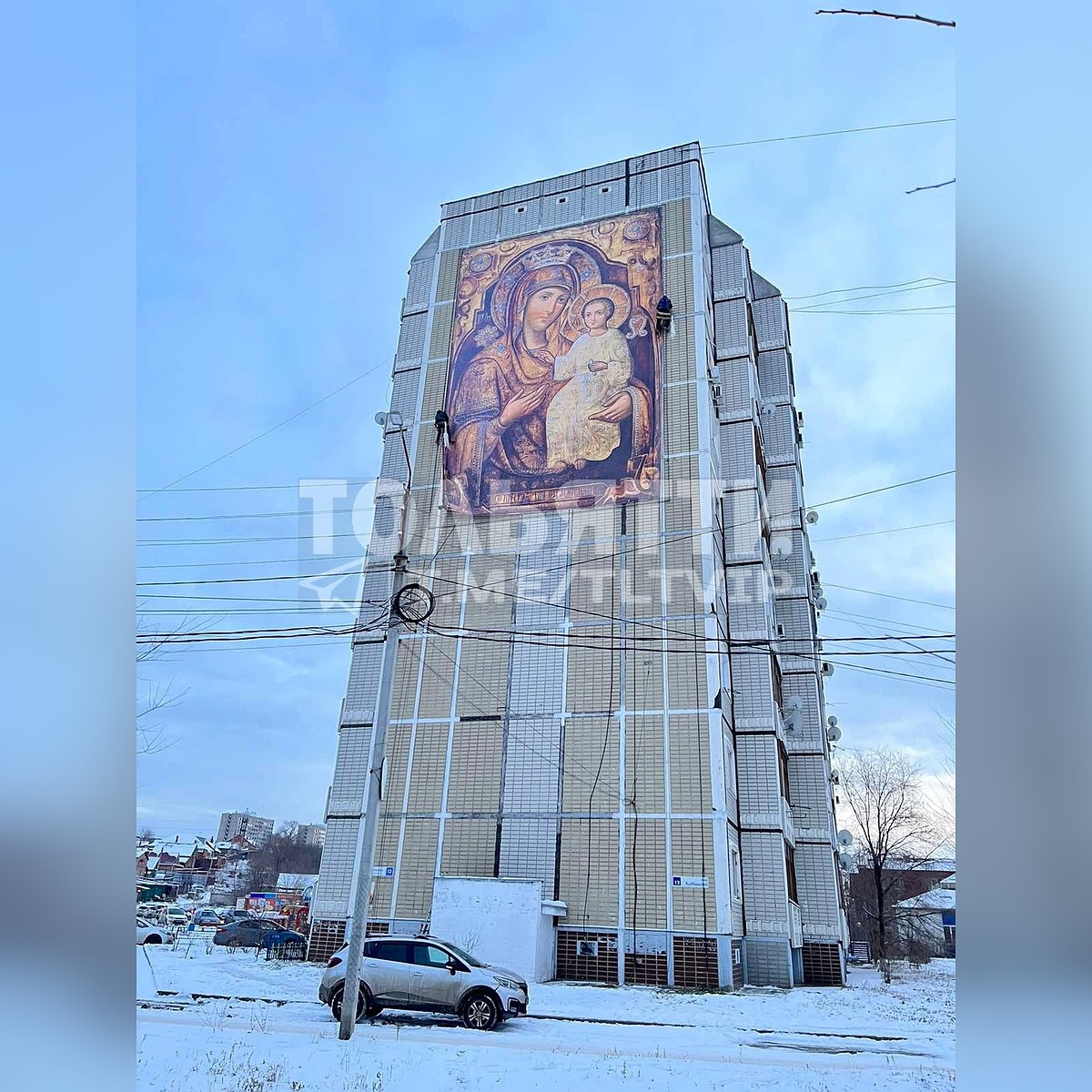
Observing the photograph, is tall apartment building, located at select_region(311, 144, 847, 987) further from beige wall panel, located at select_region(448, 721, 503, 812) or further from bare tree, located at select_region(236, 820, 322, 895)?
bare tree, located at select_region(236, 820, 322, 895)

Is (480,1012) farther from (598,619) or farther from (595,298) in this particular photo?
(595,298)

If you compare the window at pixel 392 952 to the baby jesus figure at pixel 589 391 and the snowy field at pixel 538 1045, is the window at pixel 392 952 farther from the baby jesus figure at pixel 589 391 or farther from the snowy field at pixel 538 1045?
the baby jesus figure at pixel 589 391

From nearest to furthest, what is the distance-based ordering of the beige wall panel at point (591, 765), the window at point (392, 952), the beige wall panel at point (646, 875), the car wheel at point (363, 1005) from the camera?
the car wheel at point (363, 1005), the window at point (392, 952), the beige wall panel at point (646, 875), the beige wall panel at point (591, 765)

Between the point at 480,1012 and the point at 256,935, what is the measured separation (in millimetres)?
13161

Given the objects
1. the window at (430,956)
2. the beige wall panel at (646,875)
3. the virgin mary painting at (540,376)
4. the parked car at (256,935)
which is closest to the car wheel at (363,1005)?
the window at (430,956)

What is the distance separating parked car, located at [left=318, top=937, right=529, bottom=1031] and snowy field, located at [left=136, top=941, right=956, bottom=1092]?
0.24 meters

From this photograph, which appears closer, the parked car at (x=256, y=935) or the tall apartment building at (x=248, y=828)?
the parked car at (x=256, y=935)

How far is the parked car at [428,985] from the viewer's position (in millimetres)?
11555

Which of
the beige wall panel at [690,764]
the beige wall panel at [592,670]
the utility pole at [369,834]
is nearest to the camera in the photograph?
the utility pole at [369,834]

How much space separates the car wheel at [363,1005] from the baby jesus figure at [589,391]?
14.1 meters

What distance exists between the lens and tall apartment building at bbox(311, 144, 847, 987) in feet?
62.2

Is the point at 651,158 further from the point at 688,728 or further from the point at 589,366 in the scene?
the point at 688,728

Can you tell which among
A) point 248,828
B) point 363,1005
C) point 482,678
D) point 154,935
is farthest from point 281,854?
point 363,1005
